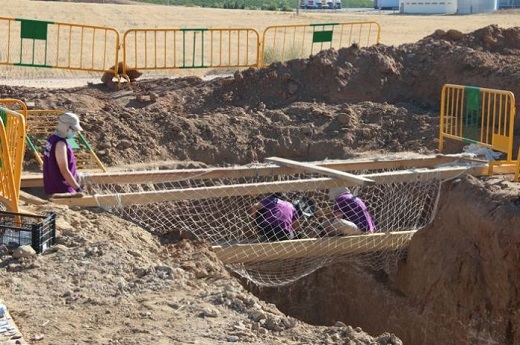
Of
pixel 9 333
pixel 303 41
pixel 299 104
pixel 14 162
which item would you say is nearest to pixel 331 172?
pixel 14 162

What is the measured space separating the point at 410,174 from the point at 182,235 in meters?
2.92

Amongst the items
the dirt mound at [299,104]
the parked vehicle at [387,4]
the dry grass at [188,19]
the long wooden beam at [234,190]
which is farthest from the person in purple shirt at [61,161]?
the parked vehicle at [387,4]

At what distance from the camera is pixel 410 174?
11.4 m

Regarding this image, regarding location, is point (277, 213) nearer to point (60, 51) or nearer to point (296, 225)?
point (296, 225)

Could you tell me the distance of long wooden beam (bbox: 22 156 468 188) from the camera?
10875 mm

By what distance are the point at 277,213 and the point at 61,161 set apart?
243 centimetres

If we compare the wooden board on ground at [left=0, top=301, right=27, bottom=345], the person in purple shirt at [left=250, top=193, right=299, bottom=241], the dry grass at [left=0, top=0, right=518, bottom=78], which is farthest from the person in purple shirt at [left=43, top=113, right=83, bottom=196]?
the dry grass at [left=0, top=0, right=518, bottom=78]

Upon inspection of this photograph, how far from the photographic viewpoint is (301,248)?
1067 cm

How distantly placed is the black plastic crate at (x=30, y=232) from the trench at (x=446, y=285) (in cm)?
419

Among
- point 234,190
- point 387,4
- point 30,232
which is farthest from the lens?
point 387,4

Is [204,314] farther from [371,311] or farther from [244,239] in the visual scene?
[371,311]

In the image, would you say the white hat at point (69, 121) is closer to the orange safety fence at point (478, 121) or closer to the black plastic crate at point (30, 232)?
the black plastic crate at point (30, 232)

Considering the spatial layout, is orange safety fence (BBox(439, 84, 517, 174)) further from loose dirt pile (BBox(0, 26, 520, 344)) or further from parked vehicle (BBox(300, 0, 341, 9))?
parked vehicle (BBox(300, 0, 341, 9))

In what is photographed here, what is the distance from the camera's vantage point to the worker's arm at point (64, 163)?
397 inches
